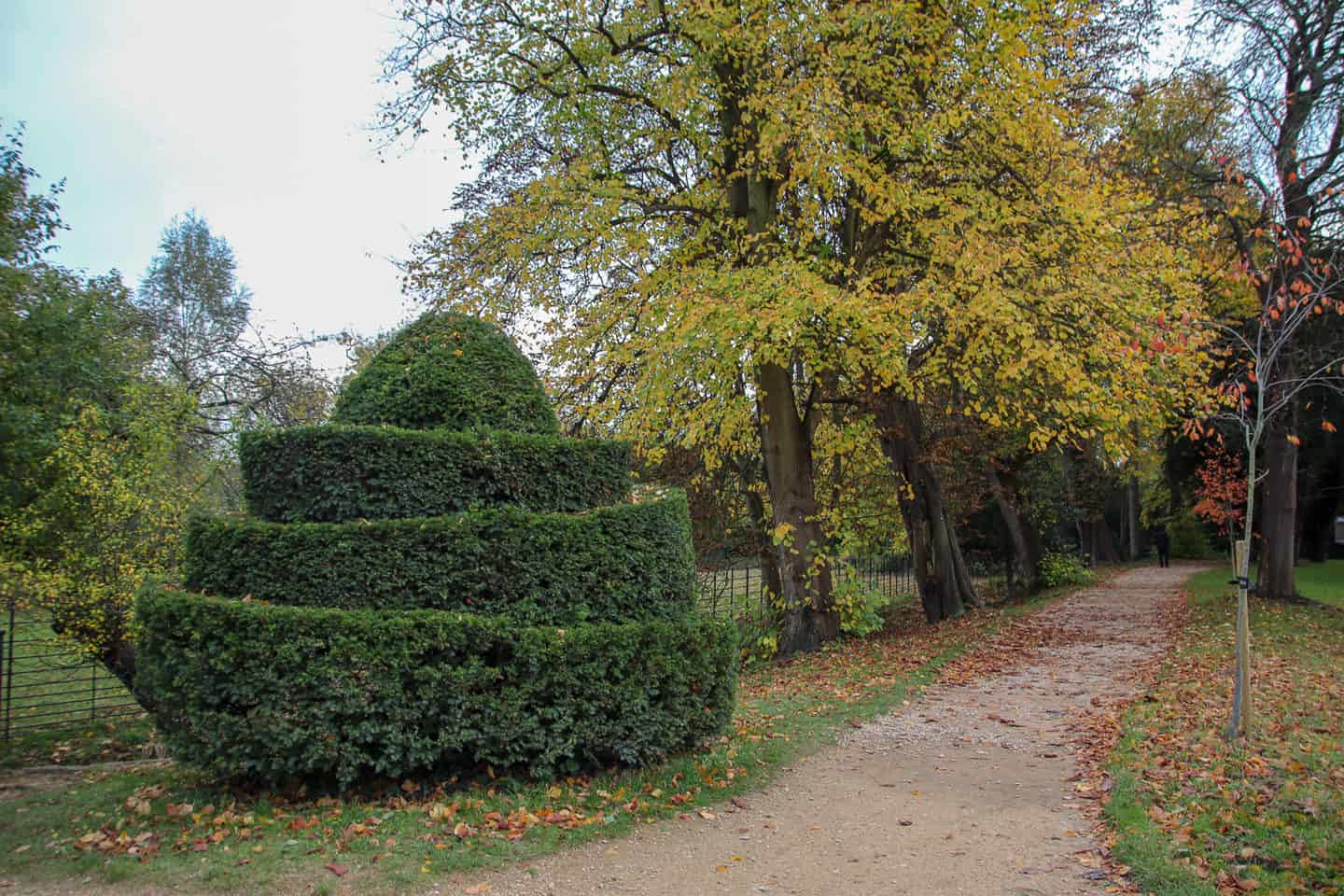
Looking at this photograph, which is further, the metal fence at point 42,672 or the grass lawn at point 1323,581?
the grass lawn at point 1323,581

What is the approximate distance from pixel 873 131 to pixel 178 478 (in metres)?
9.69

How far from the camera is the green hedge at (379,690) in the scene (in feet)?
18.6

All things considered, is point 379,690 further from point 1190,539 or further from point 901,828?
point 1190,539

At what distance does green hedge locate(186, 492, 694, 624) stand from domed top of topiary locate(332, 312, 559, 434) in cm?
95

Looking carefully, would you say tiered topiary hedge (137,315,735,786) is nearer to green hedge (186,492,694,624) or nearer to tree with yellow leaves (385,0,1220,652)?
green hedge (186,492,694,624)

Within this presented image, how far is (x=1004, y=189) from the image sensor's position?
1205 centimetres

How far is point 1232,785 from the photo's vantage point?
5762mm

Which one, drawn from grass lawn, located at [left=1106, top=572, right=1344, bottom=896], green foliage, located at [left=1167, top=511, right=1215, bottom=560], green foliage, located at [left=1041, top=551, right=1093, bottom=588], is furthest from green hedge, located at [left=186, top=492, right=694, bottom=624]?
green foliage, located at [left=1167, top=511, right=1215, bottom=560]

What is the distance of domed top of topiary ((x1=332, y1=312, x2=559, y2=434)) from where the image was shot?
7.02 meters

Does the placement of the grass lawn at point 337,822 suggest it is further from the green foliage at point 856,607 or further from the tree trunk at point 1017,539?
the tree trunk at point 1017,539

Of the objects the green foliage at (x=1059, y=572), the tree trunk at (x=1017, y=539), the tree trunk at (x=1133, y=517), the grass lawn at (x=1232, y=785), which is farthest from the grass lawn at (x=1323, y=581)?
the tree trunk at (x=1133, y=517)

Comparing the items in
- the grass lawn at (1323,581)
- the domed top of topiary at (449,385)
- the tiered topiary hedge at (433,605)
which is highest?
the domed top of topiary at (449,385)

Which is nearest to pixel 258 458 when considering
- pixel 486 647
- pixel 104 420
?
pixel 486 647

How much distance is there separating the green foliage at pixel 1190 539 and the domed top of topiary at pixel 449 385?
3783cm
